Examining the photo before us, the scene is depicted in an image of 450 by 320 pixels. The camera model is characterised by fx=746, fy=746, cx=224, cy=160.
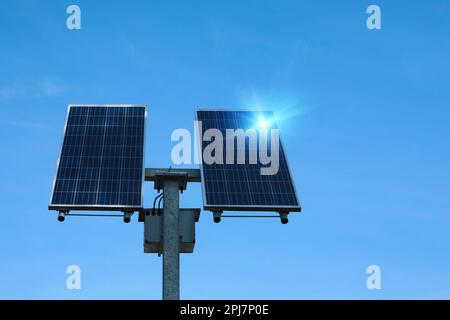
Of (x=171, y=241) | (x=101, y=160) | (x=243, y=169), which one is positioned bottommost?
(x=171, y=241)

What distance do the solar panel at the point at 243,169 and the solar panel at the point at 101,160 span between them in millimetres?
2726

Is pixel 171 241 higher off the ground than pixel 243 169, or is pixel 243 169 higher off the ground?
pixel 243 169

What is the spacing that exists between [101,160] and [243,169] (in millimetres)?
5844

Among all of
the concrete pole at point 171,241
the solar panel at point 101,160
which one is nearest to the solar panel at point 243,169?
the concrete pole at point 171,241

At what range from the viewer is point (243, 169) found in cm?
3078

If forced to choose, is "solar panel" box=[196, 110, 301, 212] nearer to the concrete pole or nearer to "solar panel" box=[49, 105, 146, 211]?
the concrete pole

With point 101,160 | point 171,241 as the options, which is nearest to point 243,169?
point 171,241

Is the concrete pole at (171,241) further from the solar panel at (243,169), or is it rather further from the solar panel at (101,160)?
the solar panel at (243,169)

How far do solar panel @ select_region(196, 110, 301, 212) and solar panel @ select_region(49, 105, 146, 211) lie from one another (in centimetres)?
273

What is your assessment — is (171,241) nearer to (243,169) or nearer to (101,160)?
(243,169)

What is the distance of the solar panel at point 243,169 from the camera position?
2875 cm

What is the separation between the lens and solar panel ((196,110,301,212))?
28.8 m
